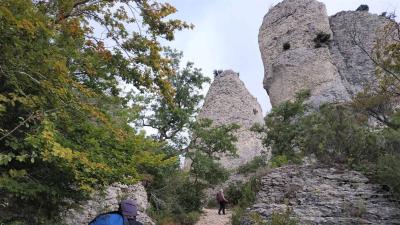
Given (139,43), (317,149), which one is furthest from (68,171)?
(317,149)

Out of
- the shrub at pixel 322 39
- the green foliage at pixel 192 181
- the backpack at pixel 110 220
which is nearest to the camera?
the backpack at pixel 110 220

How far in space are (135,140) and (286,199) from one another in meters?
4.59

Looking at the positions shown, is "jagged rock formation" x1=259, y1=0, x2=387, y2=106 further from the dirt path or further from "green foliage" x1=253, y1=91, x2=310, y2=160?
the dirt path

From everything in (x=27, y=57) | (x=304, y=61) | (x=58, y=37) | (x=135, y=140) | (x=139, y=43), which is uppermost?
(x=304, y=61)

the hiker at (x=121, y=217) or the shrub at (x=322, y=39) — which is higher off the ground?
the shrub at (x=322, y=39)

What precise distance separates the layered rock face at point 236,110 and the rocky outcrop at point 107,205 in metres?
13.1

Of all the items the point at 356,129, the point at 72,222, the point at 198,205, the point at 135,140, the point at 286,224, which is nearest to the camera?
the point at 135,140

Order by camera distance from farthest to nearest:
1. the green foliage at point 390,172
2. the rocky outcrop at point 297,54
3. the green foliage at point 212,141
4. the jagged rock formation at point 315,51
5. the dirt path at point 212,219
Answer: the jagged rock formation at point 315,51 < the rocky outcrop at point 297,54 < the green foliage at point 212,141 < the dirt path at point 212,219 < the green foliage at point 390,172

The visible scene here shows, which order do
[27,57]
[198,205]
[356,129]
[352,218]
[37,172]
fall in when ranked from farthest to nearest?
[198,205], [356,129], [352,218], [37,172], [27,57]

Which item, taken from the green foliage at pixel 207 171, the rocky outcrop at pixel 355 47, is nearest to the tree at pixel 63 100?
the green foliage at pixel 207 171

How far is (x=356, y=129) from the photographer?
12.4 meters

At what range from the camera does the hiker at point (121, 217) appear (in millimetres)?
3945

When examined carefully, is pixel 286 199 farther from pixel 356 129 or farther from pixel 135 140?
pixel 135 140

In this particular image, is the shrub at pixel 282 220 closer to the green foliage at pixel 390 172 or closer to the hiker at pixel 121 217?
the green foliage at pixel 390 172
